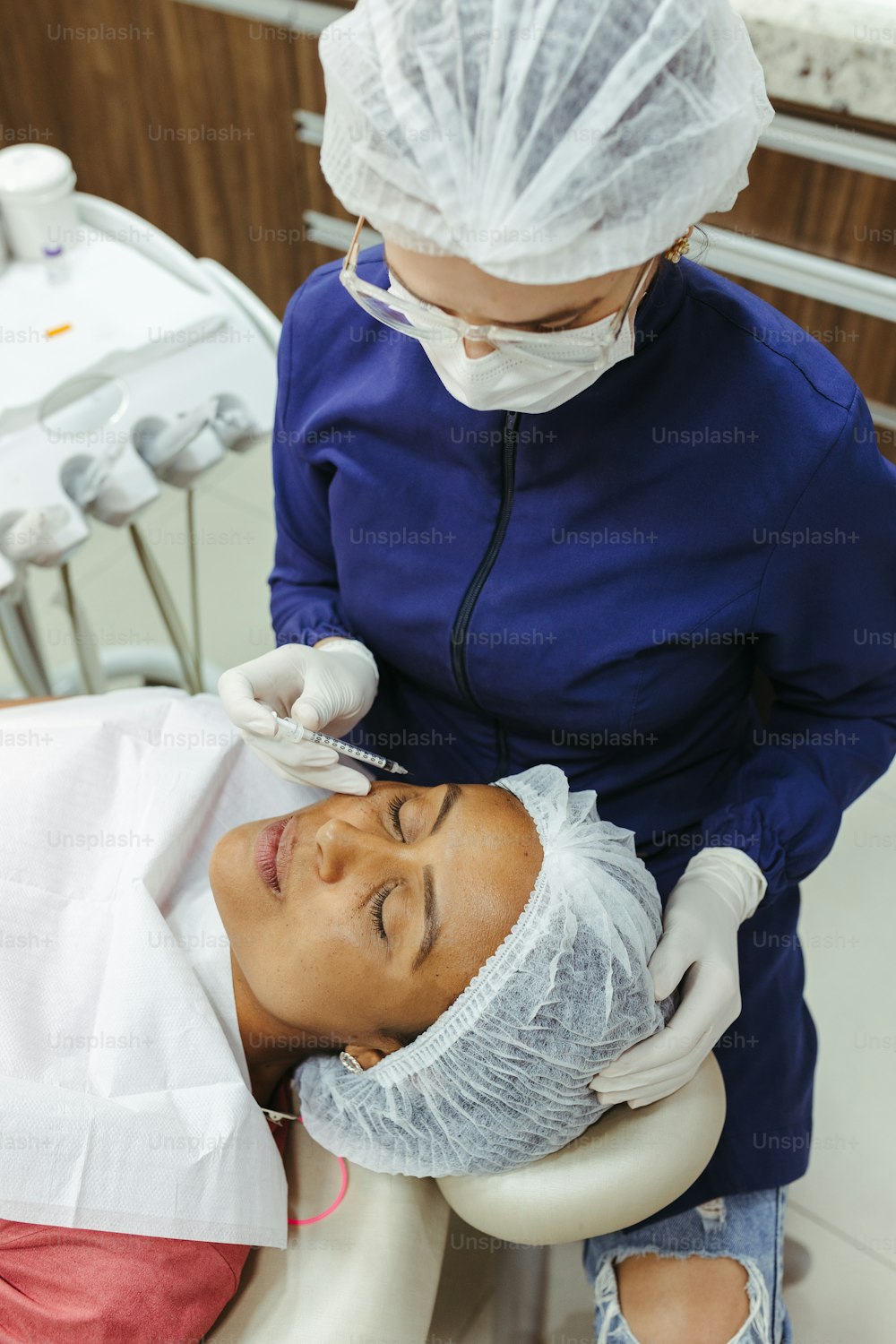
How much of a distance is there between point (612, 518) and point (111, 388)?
0.84m

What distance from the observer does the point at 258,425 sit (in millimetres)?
1699

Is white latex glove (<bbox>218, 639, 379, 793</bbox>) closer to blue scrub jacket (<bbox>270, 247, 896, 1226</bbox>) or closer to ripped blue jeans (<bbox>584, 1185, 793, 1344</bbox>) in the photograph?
blue scrub jacket (<bbox>270, 247, 896, 1226</bbox>)

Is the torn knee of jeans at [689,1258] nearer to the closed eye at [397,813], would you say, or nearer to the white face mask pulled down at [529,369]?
the closed eye at [397,813]

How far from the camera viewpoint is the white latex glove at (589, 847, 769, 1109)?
1.08m

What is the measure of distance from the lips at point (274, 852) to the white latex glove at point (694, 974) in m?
0.36

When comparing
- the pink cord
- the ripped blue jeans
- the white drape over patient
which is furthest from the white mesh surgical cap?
the ripped blue jeans

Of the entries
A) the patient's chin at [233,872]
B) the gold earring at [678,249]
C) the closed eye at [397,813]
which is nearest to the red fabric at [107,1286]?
the patient's chin at [233,872]

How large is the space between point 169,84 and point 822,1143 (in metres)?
2.51

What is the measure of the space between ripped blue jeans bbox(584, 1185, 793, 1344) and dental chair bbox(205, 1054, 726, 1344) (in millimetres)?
330

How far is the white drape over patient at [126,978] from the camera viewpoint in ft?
3.55

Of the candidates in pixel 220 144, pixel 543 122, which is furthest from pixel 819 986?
pixel 220 144

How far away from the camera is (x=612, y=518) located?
114 centimetres

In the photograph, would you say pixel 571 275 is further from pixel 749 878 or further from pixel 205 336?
pixel 205 336

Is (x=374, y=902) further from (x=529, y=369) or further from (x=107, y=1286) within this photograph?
(x=529, y=369)
